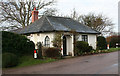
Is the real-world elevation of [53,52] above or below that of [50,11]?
below

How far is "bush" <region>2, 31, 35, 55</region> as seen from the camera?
11648mm

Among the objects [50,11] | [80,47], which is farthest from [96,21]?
[80,47]

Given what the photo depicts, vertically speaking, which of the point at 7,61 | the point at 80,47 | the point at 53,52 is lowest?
the point at 7,61

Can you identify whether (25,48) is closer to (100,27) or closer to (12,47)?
(12,47)

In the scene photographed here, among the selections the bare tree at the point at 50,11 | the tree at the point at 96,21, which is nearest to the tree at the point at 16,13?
the bare tree at the point at 50,11

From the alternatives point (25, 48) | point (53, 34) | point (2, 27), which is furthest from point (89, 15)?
point (25, 48)

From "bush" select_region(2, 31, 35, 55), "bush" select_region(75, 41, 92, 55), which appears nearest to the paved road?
"bush" select_region(2, 31, 35, 55)

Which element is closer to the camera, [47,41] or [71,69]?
[71,69]

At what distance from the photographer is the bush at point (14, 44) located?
1165 centimetres

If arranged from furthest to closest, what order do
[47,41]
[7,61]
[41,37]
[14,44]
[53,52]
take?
[41,37] < [47,41] < [53,52] < [14,44] < [7,61]

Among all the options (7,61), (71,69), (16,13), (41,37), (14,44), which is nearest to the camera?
(71,69)

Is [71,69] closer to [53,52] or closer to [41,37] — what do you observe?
[53,52]

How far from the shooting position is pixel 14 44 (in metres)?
12.3

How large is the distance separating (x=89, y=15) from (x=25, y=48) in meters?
30.5
